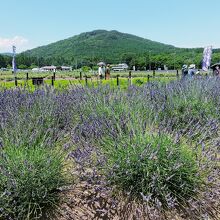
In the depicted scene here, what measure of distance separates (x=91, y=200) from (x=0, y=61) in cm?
14553

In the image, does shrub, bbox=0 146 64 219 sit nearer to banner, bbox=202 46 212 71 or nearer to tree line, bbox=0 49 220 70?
banner, bbox=202 46 212 71

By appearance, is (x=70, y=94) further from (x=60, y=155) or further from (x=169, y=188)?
(x=169, y=188)

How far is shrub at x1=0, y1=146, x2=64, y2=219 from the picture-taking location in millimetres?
2533

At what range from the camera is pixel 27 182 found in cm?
259

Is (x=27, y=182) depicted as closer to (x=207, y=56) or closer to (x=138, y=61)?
(x=207, y=56)

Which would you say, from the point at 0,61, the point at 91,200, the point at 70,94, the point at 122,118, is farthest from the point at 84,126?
the point at 0,61

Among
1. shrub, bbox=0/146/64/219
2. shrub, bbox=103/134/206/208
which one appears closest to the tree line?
→ shrub, bbox=103/134/206/208

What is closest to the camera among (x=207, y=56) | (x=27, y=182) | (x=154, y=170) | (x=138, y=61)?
(x=27, y=182)

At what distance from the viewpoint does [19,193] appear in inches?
102

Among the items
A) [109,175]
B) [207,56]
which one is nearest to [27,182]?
[109,175]

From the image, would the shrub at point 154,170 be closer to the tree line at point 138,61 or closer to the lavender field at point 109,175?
the lavender field at point 109,175

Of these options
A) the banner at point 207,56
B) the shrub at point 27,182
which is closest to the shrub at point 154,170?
the shrub at point 27,182

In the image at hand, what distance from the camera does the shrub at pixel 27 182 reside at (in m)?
2.53

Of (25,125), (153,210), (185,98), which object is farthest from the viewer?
(185,98)
